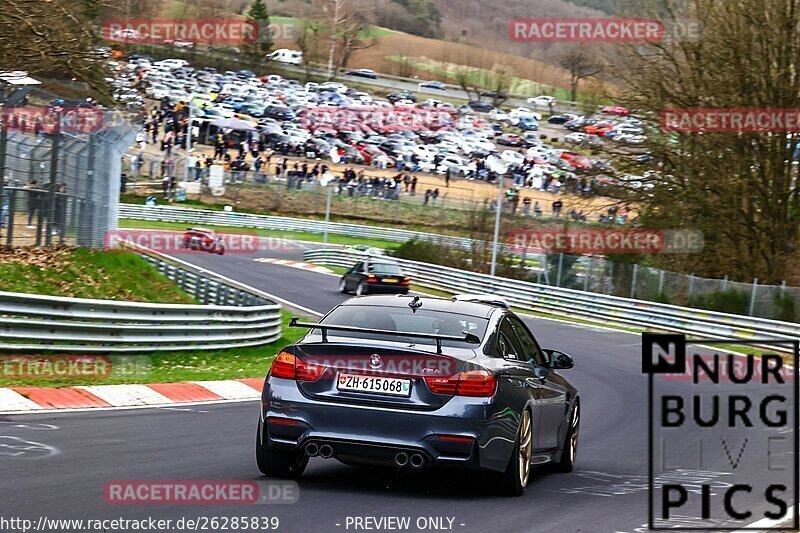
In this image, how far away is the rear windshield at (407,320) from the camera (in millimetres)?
8266

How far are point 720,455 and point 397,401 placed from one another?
18.5 feet

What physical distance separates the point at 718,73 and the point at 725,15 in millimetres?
1998

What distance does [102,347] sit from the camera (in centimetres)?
1550

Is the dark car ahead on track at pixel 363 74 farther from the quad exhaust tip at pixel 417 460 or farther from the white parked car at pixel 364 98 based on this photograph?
the quad exhaust tip at pixel 417 460

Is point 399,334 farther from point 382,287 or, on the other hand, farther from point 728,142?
point 728,142

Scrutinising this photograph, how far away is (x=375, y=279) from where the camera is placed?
37562 millimetres

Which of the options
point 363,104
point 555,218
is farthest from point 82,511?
point 363,104

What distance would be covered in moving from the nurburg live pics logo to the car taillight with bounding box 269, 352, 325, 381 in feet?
7.19

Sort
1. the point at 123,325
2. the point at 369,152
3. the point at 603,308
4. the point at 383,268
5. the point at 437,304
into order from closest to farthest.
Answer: the point at 437,304 < the point at 123,325 < the point at 603,308 < the point at 383,268 < the point at 369,152

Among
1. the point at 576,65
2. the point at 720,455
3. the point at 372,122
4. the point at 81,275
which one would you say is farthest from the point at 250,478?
the point at 576,65

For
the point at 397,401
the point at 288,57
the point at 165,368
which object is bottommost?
the point at 165,368

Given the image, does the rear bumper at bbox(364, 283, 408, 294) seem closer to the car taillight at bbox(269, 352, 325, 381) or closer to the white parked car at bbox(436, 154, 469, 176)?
the car taillight at bbox(269, 352, 325, 381)

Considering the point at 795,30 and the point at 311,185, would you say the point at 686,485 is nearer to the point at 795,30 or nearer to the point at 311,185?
the point at 795,30

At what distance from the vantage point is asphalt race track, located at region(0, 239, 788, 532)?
693 cm
